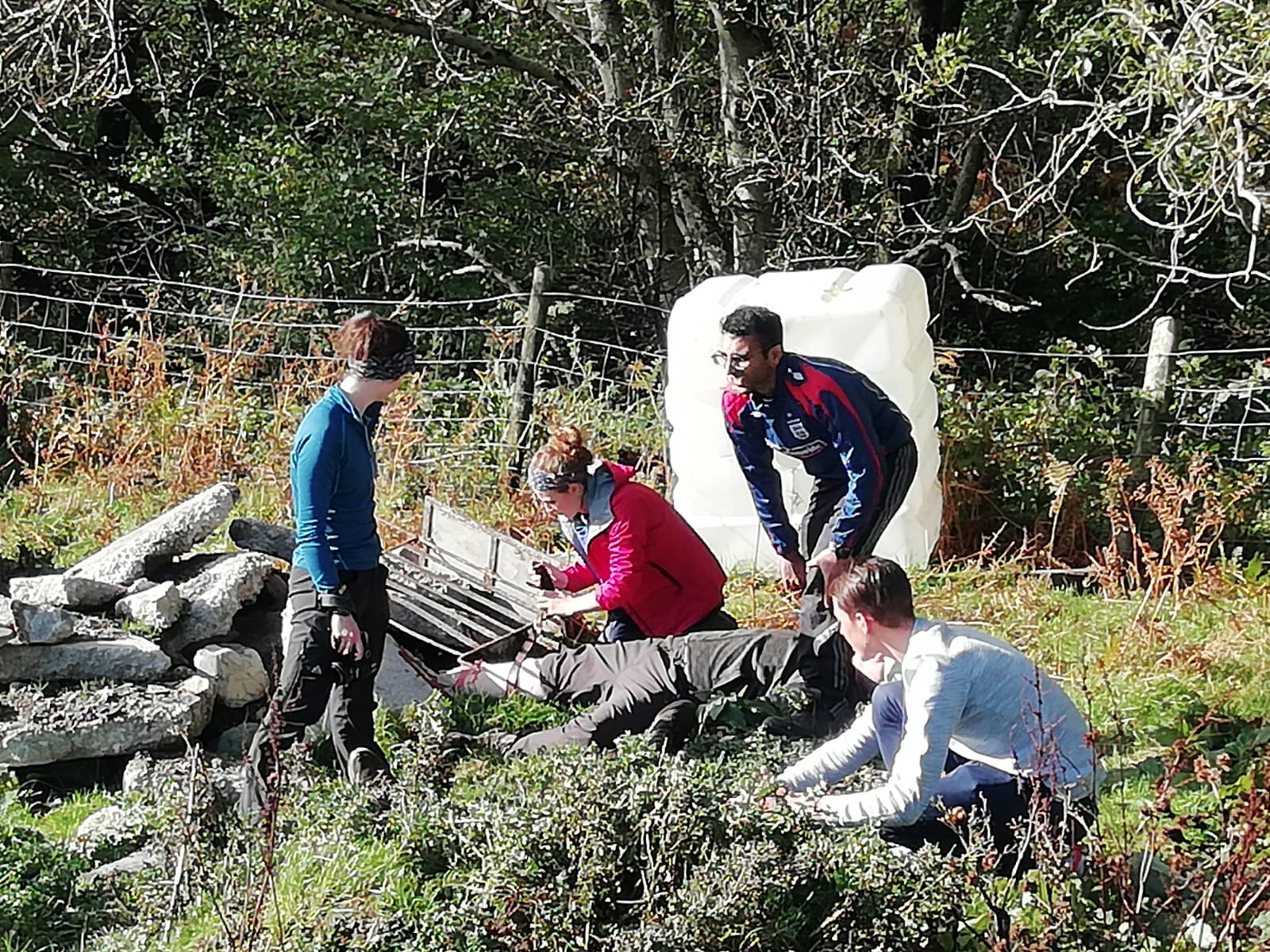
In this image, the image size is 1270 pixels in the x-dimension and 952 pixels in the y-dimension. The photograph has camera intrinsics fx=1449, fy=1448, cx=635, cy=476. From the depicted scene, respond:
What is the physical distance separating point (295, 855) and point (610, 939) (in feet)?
4.01

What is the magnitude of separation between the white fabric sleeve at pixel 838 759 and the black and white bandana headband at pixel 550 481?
Answer: 1652 mm

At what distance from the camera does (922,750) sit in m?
3.58

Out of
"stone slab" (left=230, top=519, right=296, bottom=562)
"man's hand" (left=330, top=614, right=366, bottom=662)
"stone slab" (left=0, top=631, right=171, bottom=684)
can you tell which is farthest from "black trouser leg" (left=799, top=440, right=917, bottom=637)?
"stone slab" (left=0, top=631, right=171, bottom=684)

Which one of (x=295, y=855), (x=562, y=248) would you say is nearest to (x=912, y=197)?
(x=562, y=248)

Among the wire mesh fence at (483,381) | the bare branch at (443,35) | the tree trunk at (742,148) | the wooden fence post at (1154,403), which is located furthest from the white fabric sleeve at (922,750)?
the bare branch at (443,35)

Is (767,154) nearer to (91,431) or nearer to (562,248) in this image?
(562,248)

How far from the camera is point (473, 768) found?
15.9 ft

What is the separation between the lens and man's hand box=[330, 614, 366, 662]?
4.37m

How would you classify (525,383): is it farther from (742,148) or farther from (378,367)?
(378,367)

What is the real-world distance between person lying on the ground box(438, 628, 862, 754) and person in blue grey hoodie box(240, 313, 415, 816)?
0.65m

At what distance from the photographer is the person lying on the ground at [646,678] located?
16.1 ft

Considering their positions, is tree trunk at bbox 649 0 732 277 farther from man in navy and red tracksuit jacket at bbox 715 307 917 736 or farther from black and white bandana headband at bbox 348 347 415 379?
black and white bandana headband at bbox 348 347 415 379

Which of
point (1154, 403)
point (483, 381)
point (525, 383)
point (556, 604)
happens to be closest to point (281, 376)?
point (483, 381)

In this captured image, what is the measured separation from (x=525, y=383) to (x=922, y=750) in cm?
513
